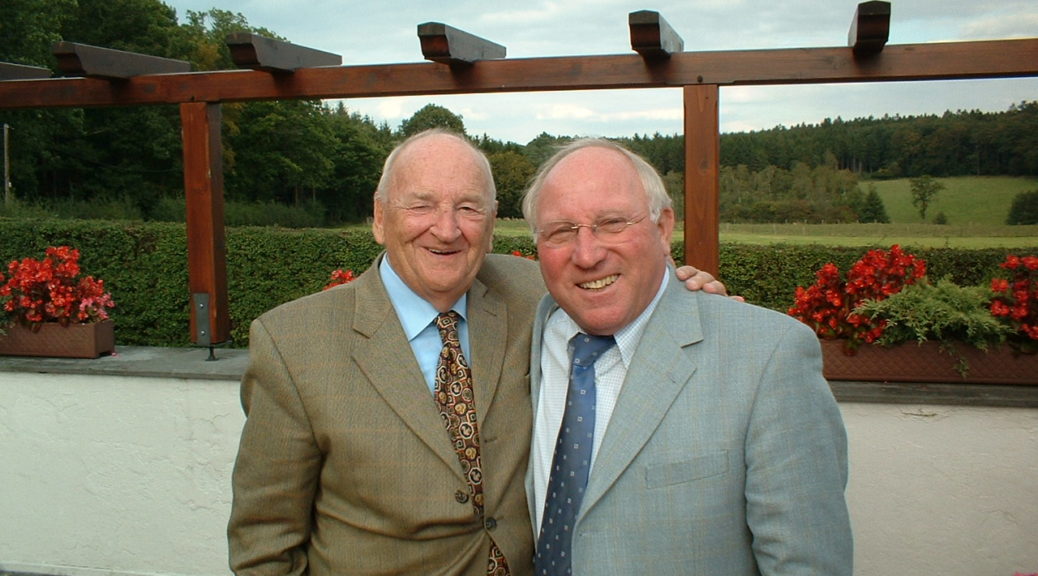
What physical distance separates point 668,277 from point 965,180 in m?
4.68

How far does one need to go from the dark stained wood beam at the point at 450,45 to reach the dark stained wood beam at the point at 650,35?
2.45ft

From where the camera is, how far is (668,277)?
1.77 metres

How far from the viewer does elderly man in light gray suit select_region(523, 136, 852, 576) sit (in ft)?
4.83

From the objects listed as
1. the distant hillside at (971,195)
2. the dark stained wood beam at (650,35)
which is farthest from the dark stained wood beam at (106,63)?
the distant hillside at (971,195)

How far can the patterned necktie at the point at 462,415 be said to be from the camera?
5.86 ft

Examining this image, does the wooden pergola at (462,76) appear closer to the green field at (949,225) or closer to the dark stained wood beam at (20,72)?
the dark stained wood beam at (20,72)

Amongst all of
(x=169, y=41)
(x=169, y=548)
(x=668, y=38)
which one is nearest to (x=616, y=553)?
(x=668, y=38)

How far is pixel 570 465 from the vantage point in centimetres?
164

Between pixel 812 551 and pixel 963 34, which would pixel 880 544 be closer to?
pixel 812 551

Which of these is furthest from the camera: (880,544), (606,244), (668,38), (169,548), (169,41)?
(169,41)

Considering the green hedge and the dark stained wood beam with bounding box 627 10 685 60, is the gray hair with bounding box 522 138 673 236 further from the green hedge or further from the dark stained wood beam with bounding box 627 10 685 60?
the green hedge

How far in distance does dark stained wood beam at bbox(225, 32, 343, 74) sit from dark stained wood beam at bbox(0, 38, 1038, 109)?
0.24ft

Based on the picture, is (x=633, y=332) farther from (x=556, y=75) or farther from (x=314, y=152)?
(x=314, y=152)

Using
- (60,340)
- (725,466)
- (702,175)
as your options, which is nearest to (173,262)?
(60,340)
